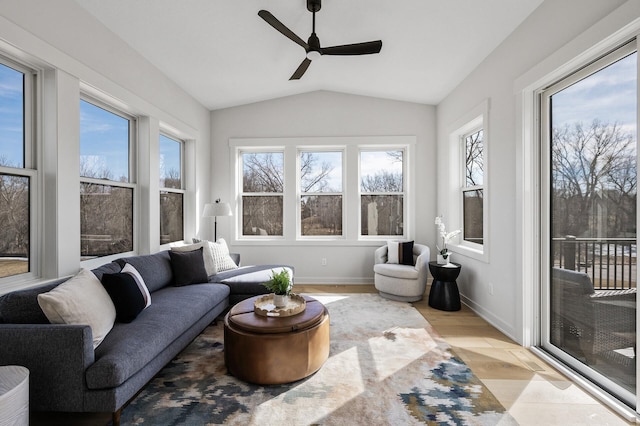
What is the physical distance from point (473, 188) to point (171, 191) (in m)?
4.00

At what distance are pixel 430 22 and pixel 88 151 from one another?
11.3 ft

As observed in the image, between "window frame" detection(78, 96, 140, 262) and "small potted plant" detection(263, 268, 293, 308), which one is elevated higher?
"window frame" detection(78, 96, 140, 262)

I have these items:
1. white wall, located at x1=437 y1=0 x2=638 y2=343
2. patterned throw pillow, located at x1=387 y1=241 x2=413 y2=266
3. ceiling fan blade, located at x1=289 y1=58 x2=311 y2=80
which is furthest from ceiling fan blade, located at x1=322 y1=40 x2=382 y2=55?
patterned throw pillow, located at x1=387 y1=241 x2=413 y2=266

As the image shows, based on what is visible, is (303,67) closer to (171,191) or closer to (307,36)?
(307,36)

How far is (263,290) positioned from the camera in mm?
3318

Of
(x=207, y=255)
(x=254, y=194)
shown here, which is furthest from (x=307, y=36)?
(x=207, y=255)

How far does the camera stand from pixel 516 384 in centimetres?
211

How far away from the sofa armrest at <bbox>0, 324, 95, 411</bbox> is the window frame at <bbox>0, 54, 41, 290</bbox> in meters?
0.85

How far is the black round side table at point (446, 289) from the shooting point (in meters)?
3.62

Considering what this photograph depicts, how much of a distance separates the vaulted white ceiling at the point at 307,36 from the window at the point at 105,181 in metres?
0.81

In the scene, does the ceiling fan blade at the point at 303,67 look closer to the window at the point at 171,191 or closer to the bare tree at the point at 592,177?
the window at the point at 171,191

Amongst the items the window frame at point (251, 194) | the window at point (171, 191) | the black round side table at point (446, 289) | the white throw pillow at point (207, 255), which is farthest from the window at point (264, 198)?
the black round side table at point (446, 289)

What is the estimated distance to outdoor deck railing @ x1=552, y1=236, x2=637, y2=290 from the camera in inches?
75.4

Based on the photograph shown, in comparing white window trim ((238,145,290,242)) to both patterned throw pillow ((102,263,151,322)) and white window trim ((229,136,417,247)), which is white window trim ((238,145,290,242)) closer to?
white window trim ((229,136,417,247))
